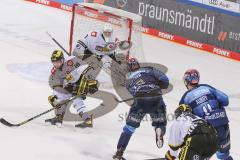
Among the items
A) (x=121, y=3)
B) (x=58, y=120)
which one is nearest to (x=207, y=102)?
(x=58, y=120)

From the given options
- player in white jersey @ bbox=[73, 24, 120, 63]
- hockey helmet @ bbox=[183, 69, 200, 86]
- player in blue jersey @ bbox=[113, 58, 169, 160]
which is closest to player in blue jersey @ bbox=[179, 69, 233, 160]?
hockey helmet @ bbox=[183, 69, 200, 86]

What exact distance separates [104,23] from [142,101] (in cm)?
515

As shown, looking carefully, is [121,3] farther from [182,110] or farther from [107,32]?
[182,110]

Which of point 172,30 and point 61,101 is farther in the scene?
point 172,30

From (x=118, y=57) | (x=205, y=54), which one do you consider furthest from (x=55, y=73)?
(x=205, y=54)

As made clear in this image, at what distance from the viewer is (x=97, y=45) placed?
14078 mm

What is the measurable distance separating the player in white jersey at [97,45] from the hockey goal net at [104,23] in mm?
754

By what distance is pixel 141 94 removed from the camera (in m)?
10.3

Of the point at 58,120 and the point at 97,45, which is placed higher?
the point at 97,45

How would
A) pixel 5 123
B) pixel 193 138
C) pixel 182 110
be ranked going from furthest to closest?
pixel 5 123, pixel 182 110, pixel 193 138

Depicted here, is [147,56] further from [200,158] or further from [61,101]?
[200,158]

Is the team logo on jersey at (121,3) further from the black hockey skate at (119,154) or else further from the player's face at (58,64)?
the black hockey skate at (119,154)

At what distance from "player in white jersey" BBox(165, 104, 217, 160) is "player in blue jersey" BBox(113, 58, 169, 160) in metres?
2.01

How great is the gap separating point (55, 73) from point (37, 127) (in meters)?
1.06
